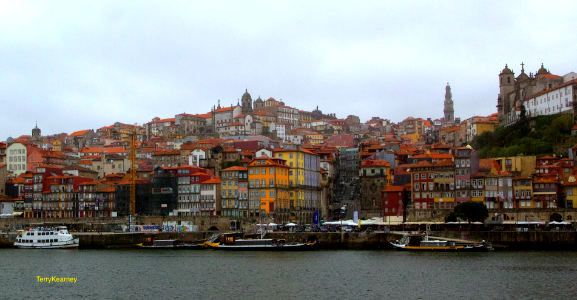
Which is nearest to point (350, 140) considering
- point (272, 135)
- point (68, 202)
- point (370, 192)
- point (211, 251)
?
point (272, 135)

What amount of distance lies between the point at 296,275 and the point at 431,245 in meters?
20.1

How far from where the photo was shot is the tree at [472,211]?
2746 inches

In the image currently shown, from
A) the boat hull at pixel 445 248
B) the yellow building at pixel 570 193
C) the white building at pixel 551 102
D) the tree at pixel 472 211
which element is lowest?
the boat hull at pixel 445 248

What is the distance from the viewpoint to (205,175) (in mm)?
89625

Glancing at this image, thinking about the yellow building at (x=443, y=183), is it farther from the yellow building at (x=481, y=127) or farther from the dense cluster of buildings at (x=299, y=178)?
the yellow building at (x=481, y=127)

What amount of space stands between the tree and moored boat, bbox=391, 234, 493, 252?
4365 millimetres

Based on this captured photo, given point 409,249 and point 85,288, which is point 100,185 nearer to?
point 409,249

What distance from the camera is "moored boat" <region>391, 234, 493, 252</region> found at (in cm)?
6525

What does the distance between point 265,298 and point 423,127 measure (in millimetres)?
152936

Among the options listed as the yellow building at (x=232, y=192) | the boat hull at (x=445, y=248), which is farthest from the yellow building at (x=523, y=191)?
the yellow building at (x=232, y=192)

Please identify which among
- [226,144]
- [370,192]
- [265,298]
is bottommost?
[265,298]

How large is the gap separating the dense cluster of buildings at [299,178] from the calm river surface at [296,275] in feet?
55.1

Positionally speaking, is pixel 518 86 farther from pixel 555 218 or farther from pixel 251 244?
pixel 251 244

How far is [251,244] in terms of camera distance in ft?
236
